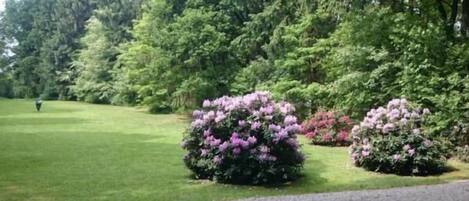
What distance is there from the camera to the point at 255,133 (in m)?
9.97

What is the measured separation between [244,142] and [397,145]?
356 cm

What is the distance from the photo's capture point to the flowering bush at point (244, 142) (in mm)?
9672

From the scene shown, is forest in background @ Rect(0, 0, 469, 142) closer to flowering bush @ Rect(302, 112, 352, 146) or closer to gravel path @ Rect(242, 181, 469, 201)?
→ flowering bush @ Rect(302, 112, 352, 146)

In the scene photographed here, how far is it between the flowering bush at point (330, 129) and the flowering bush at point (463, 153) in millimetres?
3902

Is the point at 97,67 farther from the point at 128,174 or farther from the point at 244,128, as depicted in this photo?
the point at 244,128

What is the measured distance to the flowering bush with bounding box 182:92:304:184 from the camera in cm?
967

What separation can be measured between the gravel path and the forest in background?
4516 millimetres

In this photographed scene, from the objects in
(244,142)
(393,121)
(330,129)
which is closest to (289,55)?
(330,129)

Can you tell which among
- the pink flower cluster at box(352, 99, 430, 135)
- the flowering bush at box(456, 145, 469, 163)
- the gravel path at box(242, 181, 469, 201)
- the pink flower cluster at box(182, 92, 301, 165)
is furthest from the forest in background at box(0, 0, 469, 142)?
the pink flower cluster at box(182, 92, 301, 165)

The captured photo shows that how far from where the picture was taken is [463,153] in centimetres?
1251

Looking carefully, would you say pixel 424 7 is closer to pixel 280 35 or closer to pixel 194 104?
pixel 280 35

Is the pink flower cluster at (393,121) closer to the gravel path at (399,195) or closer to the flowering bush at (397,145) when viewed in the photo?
the flowering bush at (397,145)

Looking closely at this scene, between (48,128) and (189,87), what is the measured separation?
8.13 metres

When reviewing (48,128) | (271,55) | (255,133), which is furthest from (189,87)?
(255,133)
